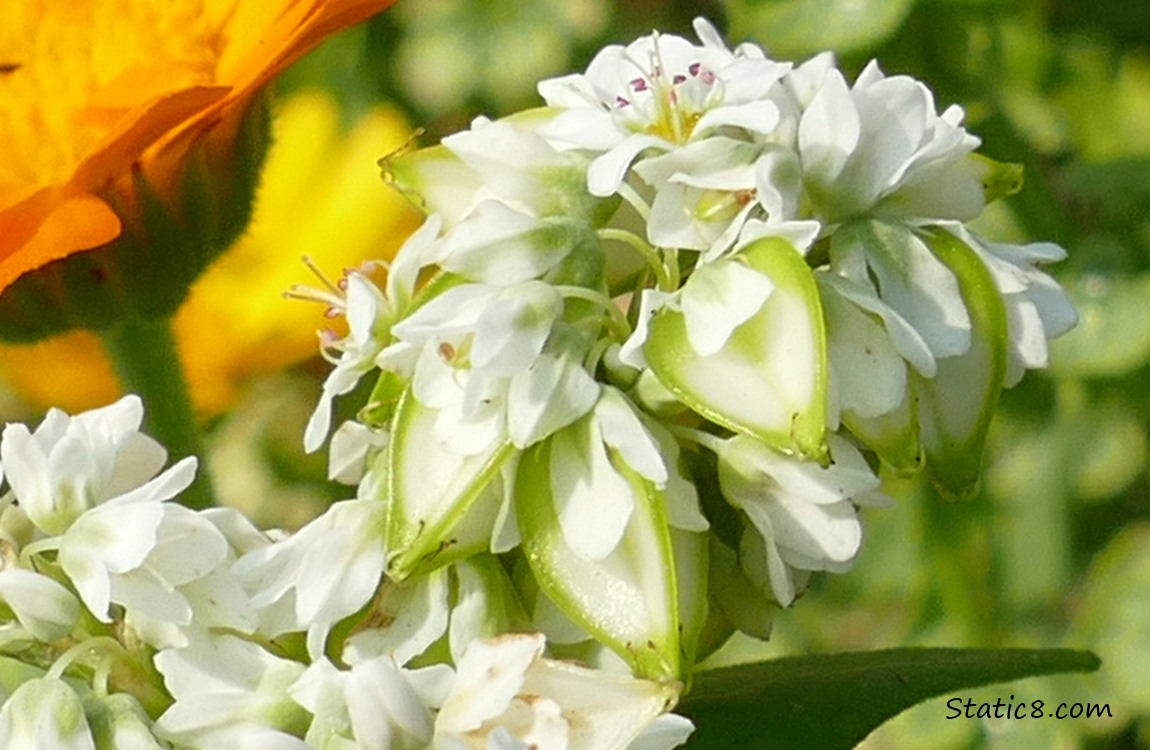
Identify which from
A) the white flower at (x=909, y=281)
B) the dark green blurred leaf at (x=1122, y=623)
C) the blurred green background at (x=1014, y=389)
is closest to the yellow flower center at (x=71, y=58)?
the blurred green background at (x=1014, y=389)

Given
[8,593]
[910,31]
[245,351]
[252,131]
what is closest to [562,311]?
[8,593]

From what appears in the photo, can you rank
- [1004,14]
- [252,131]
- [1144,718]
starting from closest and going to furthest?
[252,131] < [1144,718] < [1004,14]

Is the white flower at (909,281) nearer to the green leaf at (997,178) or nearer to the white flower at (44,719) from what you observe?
the green leaf at (997,178)

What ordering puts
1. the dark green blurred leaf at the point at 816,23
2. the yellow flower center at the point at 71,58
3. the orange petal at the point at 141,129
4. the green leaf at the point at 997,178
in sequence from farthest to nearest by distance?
the dark green blurred leaf at the point at 816,23 < the yellow flower center at the point at 71,58 < the orange petal at the point at 141,129 < the green leaf at the point at 997,178

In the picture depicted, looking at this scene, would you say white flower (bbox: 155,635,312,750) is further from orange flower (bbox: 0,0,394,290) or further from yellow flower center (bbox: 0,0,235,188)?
yellow flower center (bbox: 0,0,235,188)

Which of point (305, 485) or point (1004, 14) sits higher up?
point (1004, 14)

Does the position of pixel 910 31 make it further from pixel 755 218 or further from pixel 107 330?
pixel 755 218

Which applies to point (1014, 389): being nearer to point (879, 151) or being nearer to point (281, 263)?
point (281, 263)
